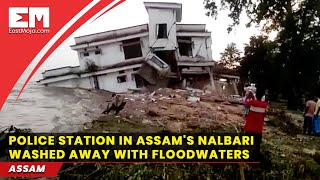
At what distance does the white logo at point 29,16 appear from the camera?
3613mm

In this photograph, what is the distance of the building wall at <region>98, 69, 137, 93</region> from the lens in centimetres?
410

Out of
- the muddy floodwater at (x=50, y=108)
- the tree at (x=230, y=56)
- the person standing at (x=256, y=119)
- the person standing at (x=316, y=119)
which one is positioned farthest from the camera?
the person standing at (x=316, y=119)

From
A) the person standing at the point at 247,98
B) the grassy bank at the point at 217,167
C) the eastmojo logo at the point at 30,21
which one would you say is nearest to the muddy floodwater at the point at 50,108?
the grassy bank at the point at 217,167

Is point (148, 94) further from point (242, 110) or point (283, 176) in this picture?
point (283, 176)

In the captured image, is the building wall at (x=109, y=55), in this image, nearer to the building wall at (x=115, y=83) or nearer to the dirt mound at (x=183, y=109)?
the building wall at (x=115, y=83)

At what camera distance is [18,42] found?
3.64 metres

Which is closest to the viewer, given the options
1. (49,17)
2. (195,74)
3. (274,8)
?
(49,17)

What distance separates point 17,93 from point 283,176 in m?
2.88

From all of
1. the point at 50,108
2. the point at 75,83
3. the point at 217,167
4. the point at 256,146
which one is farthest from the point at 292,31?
the point at 50,108

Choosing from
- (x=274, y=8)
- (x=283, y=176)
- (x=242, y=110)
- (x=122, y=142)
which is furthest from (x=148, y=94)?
(x=274, y=8)

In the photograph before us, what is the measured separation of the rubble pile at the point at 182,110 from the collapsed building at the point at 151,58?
0.41 ft

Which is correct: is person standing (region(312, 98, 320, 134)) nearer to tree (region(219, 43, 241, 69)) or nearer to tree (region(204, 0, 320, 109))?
tree (region(204, 0, 320, 109))

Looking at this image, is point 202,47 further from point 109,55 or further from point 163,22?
point 109,55

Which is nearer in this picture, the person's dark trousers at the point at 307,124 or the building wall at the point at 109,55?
the building wall at the point at 109,55
